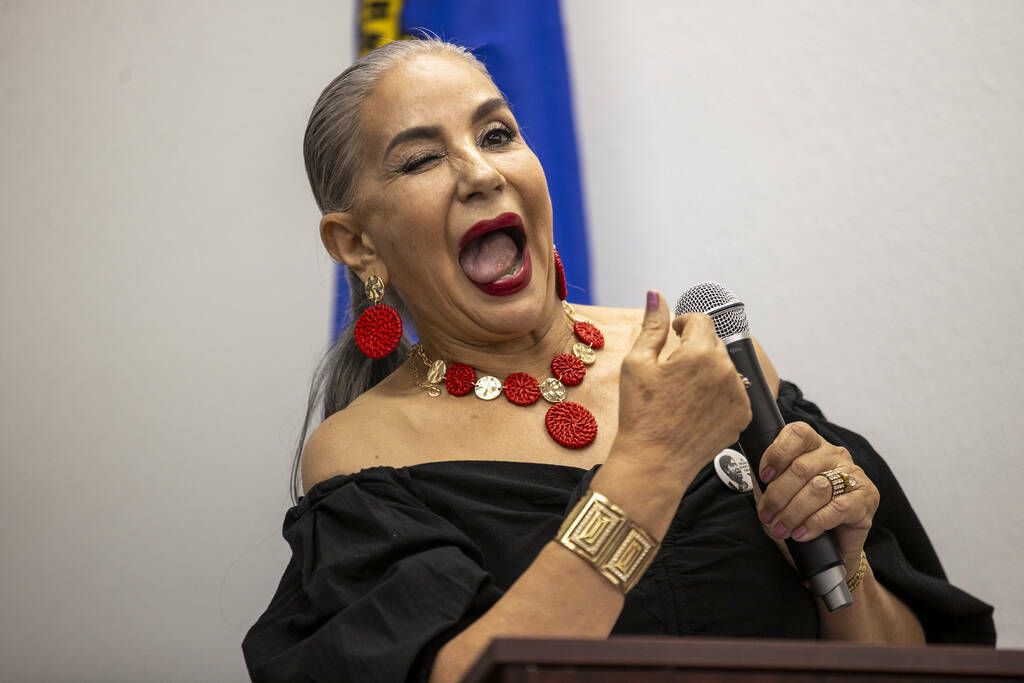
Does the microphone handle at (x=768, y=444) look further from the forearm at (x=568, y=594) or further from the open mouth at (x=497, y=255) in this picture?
the open mouth at (x=497, y=255)

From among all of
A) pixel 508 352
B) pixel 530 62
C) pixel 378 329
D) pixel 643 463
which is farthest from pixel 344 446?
pixel 530 62

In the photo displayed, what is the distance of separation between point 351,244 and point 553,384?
0.43 metres

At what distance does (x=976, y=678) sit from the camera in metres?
0.67

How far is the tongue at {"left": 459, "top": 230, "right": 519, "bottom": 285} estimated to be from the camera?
146cm

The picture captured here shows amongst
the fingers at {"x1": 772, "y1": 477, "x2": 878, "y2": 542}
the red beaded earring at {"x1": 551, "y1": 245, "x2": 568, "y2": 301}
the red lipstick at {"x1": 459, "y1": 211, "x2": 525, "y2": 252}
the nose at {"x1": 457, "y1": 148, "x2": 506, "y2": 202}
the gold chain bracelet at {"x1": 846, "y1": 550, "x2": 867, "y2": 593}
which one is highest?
the nose at {"x1": 457, "y1": 148, "x2": 506, "y2": 202}

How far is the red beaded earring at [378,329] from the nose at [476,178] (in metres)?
0.22

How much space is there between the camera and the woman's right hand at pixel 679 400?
1096mm

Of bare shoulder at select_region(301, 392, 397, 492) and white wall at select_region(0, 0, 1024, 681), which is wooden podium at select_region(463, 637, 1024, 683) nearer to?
bare shoulder at select_region(301, 392, 397, 492)

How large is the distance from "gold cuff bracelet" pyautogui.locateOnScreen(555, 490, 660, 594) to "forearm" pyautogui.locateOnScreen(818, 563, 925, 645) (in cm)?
39

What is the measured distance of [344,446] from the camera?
1.42 meters

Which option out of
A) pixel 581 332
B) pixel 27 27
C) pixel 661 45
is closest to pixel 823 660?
pixel 581 332

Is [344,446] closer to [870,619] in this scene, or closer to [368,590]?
[368,590]

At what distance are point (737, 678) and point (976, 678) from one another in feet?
0.58

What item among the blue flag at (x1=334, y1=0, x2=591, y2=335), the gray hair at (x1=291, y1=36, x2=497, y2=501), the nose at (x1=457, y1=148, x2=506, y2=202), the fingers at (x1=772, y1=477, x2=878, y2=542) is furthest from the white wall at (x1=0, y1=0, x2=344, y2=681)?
the fingers at (x1=772, y1=477, x2=878, y2=542)
